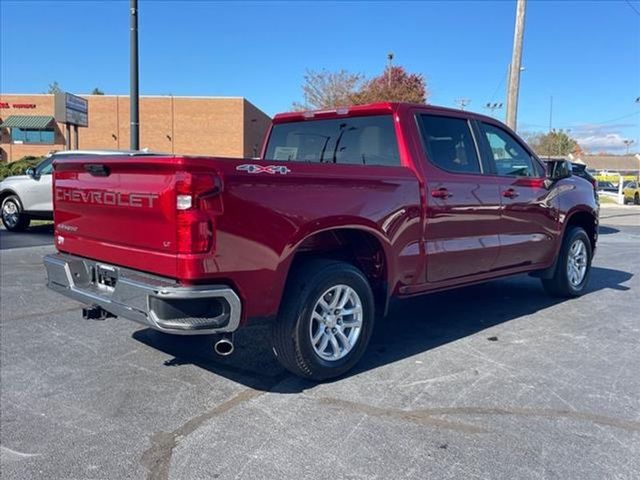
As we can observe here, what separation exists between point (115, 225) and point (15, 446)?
144 centimetres

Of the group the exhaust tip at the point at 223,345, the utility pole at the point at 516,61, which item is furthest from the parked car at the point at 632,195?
the exhaust tip at the point at 223,345

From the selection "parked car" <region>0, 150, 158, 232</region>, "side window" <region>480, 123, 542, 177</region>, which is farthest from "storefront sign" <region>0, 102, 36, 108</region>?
"side window" <region>480, 123, 542, 177</region>

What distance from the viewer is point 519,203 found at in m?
5.83

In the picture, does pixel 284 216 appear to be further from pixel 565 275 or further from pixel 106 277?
pixel 565 275

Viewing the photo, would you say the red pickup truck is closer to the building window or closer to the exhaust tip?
the exhaust tip

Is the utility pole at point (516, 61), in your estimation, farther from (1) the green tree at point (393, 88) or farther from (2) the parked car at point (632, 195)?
(2) the parked car at point (632, 195)

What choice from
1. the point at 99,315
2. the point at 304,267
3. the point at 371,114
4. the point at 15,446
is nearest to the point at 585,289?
the point at 371,114

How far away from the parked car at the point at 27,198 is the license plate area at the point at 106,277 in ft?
29.6

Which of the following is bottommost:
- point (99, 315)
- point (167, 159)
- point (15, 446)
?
point (15, 446)

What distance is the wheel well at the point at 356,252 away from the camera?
14.1 feet

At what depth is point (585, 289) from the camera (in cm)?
744

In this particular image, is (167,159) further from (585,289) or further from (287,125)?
(585,289)

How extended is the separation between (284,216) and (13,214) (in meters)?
11.1

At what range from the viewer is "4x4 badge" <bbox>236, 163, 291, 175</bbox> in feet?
11.3
